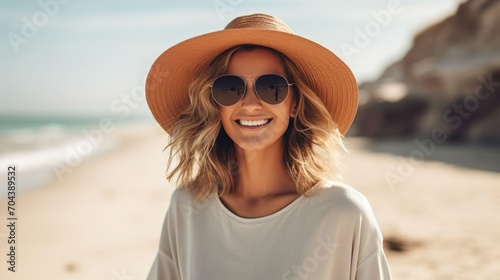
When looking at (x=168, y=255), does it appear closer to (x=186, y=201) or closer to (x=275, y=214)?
(x=186, y=201)

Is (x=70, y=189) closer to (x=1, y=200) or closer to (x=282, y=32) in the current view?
(x=1, y=200)

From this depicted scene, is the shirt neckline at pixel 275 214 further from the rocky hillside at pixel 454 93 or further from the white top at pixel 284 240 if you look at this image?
the rocky hillside at pixel 454 93

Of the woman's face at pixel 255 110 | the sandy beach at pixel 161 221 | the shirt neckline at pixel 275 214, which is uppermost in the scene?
the woman's face at pixel 255 110

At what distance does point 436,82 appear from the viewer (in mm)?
19422

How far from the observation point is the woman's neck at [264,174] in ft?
8.48

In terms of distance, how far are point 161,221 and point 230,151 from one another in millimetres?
4929

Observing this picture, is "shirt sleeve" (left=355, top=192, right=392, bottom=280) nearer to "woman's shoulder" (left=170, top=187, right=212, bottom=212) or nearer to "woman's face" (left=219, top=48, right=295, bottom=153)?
"woman's face" (left=219, top=48, right=295, bottom=153)

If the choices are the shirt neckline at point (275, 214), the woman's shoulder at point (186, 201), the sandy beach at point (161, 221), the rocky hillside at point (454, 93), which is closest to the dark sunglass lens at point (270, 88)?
the shirt neckline at point (275, 214)

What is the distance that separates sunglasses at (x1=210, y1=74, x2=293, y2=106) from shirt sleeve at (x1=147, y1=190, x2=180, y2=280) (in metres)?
0.55

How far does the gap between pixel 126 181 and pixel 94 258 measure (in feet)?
20.0

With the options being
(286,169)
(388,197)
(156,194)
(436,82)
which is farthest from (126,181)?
(436,82)

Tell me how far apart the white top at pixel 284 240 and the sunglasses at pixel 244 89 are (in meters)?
0.43

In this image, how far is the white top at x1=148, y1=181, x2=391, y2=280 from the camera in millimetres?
2143

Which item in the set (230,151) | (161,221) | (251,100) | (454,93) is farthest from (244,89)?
(454,93)
